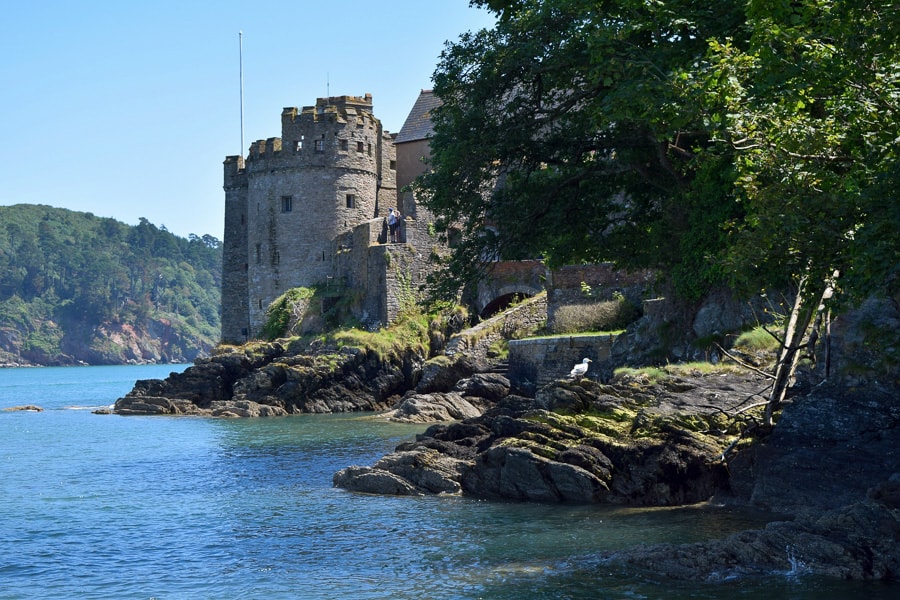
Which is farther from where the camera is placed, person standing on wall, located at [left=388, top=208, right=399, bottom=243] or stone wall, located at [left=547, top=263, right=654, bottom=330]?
person standing on wall, located at [left=388, top=208, right=399, bottom=243]

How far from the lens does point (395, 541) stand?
15.3 meters

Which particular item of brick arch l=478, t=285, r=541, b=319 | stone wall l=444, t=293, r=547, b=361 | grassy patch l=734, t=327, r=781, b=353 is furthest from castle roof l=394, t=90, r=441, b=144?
grassy patch l=734, t=327, r=781, b=353

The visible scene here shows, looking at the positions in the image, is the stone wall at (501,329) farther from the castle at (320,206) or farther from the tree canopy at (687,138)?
the tree canopy at (687,138)

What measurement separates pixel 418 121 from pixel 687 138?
33838mm

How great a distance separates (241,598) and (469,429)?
9.52m

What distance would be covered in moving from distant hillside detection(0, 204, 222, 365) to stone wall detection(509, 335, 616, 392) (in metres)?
141

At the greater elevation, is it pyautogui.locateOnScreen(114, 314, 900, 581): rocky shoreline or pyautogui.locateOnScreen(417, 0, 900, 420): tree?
pyautogui.locateOnScreen(417, 0, 900, 420): tree

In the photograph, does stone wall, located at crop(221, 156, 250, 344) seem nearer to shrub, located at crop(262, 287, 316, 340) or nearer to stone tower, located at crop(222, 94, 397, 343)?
stone tower, located at crop(222, 94, 397, 343)

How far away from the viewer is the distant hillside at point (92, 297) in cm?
17012

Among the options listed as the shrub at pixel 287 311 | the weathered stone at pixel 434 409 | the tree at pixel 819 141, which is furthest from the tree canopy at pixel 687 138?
the shrub at pixel 287 311

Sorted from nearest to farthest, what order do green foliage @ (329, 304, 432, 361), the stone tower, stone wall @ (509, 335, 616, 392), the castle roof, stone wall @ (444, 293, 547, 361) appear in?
stone wall @ (509, 335, 616, 392)
stone wall @ (444, 293, 547, 361)
green foliage @ (329, 304, 432, 361)
the stone tower
the castle roof

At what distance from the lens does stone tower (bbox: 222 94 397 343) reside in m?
50.6

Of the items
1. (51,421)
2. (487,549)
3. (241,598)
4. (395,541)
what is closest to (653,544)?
(487,549)

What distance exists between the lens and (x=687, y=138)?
22469 mm
